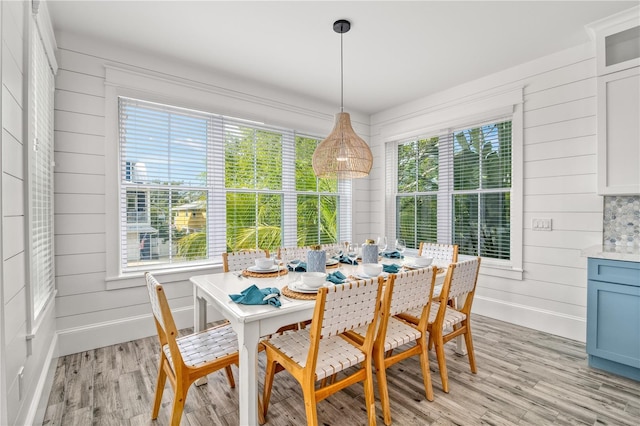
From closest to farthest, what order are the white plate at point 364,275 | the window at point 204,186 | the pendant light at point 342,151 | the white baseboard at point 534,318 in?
1. the white plate at point 364,275
2. the pendant light at point 342,151
3. the white baseboard at point 534,318
4. the window at point 204,186

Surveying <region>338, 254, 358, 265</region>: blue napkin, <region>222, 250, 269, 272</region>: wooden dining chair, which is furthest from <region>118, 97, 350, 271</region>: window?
<region>338, 254, 358, 265</region>: blue napkin

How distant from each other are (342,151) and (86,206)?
2390 millimetres

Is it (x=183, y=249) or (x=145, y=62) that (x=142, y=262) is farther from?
(x=145, y=62)

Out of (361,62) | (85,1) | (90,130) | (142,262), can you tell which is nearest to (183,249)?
(142,262)

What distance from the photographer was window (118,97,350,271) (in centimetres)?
317

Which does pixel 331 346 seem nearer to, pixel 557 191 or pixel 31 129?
pixel 31 129

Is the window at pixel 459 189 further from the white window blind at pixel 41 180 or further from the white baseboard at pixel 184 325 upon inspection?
the white window blind at pixel 41 180

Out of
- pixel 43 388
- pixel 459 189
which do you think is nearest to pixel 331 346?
pixel 43 388

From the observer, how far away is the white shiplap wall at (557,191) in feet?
9.83

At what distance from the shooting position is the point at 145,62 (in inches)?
125

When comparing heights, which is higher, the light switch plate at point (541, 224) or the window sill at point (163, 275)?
the light switch plate at point (541, 224)

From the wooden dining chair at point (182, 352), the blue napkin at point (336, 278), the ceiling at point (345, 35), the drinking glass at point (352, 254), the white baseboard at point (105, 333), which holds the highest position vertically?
the ceiling at point (345, 35)

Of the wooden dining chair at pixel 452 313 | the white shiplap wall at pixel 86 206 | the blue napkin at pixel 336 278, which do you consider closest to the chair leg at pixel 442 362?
the wooden dining chair at pixel 452 313

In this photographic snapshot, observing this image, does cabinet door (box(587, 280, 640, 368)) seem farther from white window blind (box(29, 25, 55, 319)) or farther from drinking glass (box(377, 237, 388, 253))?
white window blind (box(29, 25, 55, 319))
